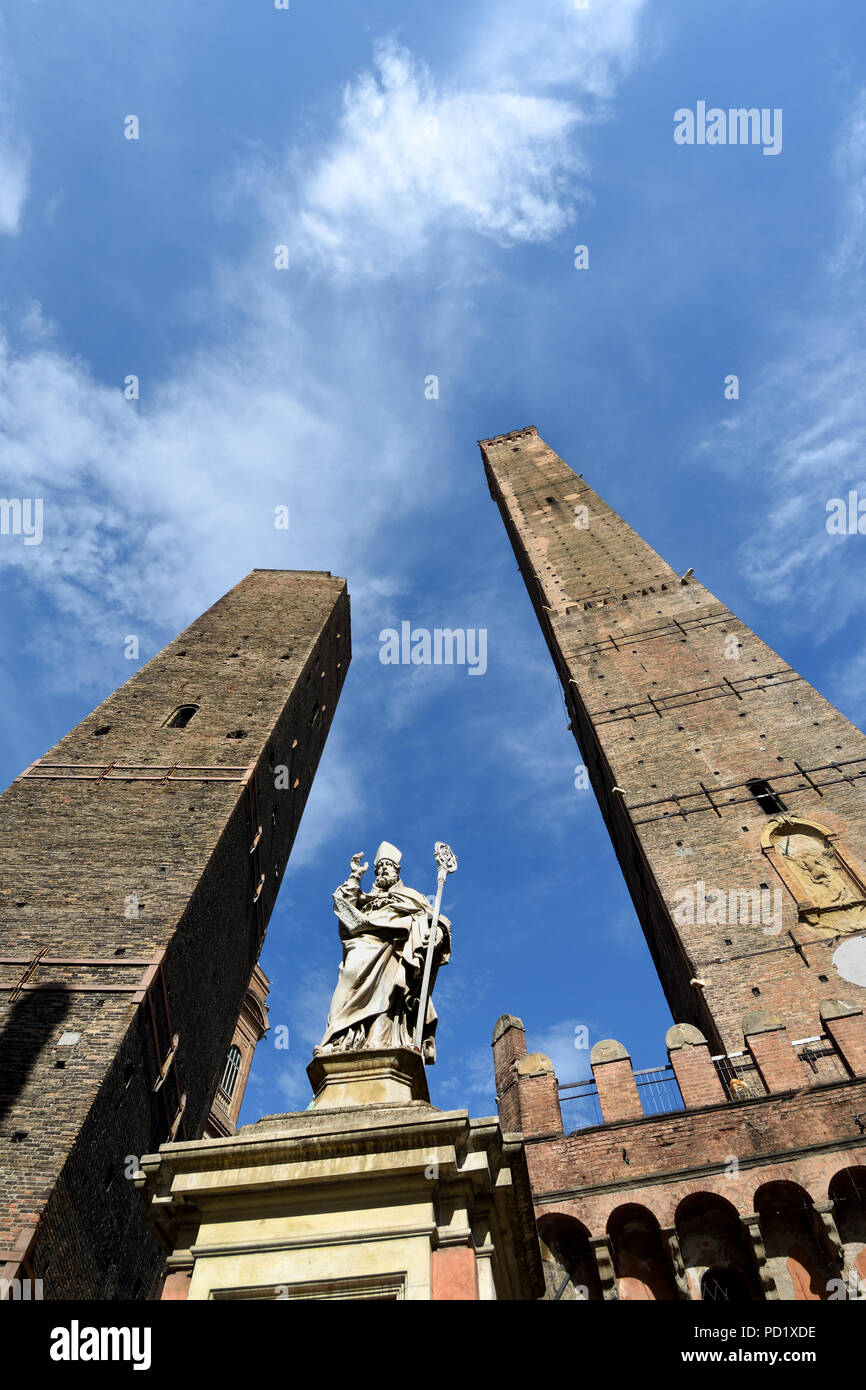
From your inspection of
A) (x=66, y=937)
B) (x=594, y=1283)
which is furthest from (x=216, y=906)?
(x=594, y=1283)

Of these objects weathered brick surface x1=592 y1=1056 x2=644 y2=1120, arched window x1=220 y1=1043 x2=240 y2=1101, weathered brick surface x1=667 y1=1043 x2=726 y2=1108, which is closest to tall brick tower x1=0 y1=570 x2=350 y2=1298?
weathered brick surface x1=592 y1=1056 x2=644 y2=1120

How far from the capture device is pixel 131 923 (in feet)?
40.5

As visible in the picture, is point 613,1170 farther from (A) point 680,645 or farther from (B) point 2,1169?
(A) point 680,645

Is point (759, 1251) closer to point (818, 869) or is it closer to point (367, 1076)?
point (367, 1076)

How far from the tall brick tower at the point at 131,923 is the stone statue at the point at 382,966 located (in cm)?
473

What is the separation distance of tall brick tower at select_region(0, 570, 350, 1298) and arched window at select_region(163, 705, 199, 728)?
0.05 meters

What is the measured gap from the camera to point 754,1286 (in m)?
8.15

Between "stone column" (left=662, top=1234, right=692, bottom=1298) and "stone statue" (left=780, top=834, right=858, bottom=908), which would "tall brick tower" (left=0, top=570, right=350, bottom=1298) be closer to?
"stone column" (left=662, top=1234, right=692, bottom=1298)

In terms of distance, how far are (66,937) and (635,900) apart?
12.1 meters

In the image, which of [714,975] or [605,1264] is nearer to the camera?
[605,1264]

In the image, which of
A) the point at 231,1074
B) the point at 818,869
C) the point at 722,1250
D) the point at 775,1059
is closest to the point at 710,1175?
the point at 722,1250

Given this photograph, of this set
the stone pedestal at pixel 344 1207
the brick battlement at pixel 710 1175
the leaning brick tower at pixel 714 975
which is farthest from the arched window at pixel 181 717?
the stone pedestal at pixel 344 1207

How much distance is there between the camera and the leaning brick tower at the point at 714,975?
8.63m

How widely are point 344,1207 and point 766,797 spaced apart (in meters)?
13.7
